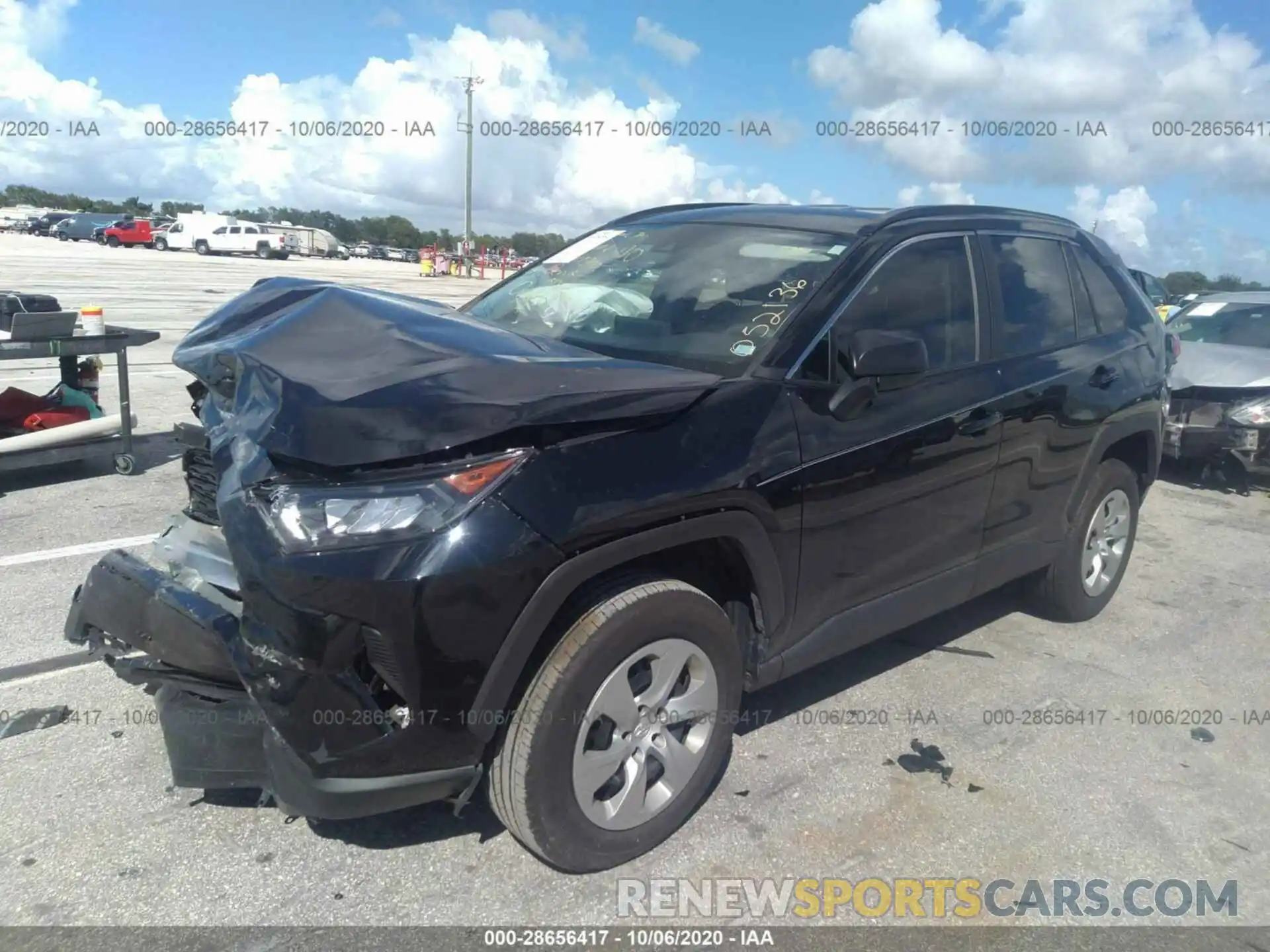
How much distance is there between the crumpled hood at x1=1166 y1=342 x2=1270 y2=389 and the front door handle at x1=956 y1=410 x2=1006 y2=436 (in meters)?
5.04

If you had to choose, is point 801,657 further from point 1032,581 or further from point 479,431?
point 1032,581

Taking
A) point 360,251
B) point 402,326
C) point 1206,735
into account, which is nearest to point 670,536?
point 402,326

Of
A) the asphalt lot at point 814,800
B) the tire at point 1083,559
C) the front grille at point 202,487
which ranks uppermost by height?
the front grille at point 202,487

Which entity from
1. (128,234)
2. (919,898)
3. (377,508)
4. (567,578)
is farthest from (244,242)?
(919,898)

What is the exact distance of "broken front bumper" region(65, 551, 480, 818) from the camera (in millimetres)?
2455

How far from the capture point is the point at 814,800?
3332 millimetres

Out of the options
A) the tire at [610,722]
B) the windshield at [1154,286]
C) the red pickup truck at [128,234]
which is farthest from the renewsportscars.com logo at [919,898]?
the red pickup truck at [128,234]

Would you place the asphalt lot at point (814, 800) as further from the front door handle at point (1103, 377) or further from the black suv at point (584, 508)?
the front door handle at point (1103, 377)

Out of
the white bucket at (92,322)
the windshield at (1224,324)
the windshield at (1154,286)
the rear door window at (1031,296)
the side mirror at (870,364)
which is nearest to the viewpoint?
the side mirror at (870,364)

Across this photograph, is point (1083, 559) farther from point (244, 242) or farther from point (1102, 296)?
point (244, 242)

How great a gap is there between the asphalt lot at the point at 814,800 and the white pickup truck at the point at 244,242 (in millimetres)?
49831

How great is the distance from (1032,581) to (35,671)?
4.53 metres

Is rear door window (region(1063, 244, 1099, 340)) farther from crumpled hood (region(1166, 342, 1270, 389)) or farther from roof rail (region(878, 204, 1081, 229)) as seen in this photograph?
crumpled hood (region(1166, 342, 1270, 389))

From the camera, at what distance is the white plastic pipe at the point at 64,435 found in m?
6.04
